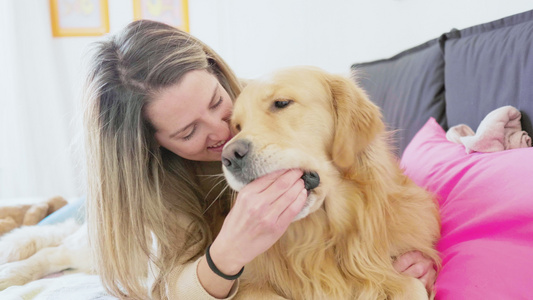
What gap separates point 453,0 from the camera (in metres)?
2.17

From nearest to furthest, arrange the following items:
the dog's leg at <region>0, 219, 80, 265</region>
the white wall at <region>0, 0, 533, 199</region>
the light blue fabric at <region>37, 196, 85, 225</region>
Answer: the dog's leg at <region>0, 219, 80, 265</region> → the light blue fabric at <region>37, 196, 85, 225</region> → the white wall at <region>0, 0, 533, 199</region>

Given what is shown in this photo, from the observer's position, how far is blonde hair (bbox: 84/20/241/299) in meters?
1.26

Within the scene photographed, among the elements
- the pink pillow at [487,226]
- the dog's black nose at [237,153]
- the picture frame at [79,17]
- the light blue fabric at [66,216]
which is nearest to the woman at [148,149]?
the pink pillow at [487,226]

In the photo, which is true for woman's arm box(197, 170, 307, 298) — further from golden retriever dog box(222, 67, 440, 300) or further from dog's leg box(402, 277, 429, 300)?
dog's leg box(402, 277, 429, 300)

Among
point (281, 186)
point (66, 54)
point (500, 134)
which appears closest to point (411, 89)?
point (500, 134)

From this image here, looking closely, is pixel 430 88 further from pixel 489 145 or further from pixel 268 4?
pixel 268 4

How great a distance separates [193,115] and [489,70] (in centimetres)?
110

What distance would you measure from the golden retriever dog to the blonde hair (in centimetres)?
25

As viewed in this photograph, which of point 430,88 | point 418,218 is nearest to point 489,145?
point 418,218

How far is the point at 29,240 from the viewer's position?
1.92 m

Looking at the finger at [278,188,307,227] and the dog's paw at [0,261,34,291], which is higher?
the finger at [278,188,307,227]

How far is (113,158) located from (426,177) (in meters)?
1.08

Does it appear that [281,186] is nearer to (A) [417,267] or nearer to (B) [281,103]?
(B) [281,103]

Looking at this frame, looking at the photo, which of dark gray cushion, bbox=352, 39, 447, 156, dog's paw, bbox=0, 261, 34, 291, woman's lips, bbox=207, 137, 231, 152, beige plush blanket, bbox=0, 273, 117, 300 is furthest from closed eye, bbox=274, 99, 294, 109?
dog's paw, bbox=0, 261, 34, 291
